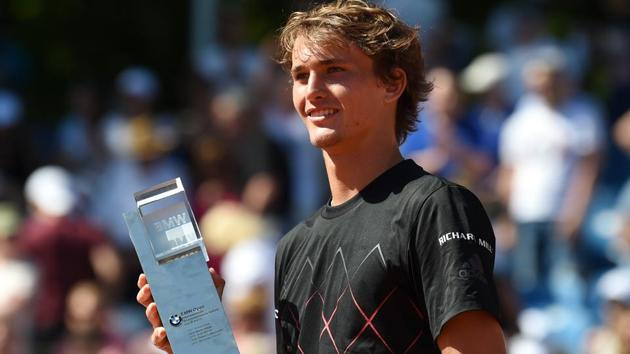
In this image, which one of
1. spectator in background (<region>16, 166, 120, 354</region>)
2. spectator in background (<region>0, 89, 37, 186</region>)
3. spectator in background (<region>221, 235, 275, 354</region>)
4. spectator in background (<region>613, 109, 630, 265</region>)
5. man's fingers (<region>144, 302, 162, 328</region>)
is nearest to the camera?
man's fingers (<region>144, 302, 162, 328</region>)

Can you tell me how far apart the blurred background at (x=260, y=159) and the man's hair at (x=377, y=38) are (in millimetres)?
3597

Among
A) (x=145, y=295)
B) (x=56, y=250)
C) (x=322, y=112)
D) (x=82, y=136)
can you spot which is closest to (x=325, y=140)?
(x=322, y=112)

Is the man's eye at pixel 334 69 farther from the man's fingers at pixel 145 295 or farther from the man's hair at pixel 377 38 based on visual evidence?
the man's fingers at pixel 145 295

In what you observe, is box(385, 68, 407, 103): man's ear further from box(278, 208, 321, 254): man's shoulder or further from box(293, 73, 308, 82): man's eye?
box(278, 208, 321, 254): man's shoulder

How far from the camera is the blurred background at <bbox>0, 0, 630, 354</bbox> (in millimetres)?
8312

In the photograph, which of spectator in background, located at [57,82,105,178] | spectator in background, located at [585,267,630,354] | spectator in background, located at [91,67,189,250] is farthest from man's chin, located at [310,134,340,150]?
spectator in background, located at [57,82,105,178]

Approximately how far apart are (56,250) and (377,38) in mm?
5843

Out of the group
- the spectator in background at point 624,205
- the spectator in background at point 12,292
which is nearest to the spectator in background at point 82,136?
the spectator in background at point 12,292

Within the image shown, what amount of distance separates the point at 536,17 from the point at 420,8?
97 centimetres

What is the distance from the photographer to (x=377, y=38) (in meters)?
3.48

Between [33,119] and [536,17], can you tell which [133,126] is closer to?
[33,119]

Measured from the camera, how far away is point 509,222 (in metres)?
8.62

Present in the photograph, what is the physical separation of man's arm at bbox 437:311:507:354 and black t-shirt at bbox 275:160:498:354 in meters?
0.02

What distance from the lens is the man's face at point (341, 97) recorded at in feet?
11.3
